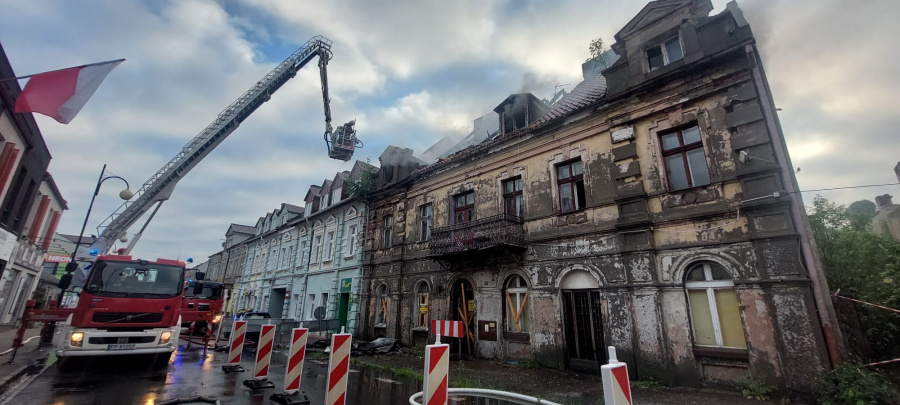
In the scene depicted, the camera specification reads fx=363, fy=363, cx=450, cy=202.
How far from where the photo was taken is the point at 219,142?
1512cm

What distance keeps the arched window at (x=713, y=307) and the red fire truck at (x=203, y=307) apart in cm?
1509

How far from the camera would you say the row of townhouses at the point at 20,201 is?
440 inches

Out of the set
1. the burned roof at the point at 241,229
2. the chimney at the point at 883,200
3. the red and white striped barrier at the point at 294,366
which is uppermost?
the chimney at the point at 883,200

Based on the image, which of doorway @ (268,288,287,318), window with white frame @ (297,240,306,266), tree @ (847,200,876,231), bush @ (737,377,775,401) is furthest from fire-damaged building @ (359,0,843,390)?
tree @ (847,200,876,231)

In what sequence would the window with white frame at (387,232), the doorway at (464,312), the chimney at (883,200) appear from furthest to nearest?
the chimney at (883,200) < the window with white frame at (387,232) < the doorway at (464,312)

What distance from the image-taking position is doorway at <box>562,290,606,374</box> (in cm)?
998

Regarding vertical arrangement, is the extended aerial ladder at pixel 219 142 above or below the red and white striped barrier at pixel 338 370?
above

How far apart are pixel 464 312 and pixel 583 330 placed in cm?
454

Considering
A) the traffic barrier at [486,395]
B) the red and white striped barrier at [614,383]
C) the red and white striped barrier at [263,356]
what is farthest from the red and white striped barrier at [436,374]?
the red and white striped barrier at [263,356]

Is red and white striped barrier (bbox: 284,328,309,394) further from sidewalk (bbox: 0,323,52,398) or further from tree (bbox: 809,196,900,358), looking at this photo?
tree (bbox: 809,196,900,358)

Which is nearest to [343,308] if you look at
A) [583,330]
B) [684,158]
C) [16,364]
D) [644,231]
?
[16,364]

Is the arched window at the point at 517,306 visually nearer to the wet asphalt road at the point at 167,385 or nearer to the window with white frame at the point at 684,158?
the wet asphalt road at the point at 167,385

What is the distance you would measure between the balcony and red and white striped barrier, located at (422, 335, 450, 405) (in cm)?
692

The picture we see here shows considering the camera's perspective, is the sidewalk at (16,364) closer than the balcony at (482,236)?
Yes
